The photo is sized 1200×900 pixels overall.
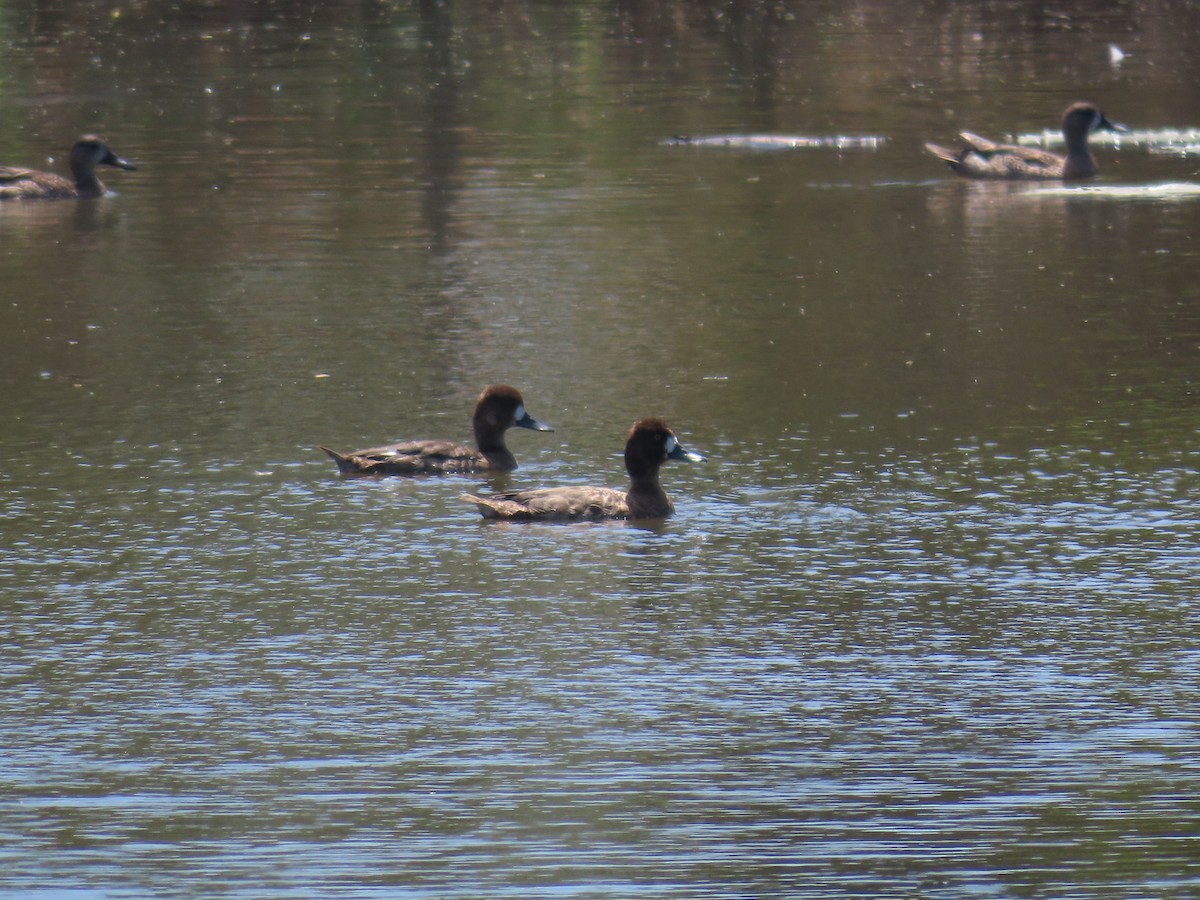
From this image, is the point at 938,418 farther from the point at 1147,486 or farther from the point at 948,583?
the point at 948,583

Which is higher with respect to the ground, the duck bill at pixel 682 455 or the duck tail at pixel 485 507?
the duck bill at pixel 682 455

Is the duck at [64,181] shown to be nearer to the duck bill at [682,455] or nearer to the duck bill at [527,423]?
the duck bill at [527,423]

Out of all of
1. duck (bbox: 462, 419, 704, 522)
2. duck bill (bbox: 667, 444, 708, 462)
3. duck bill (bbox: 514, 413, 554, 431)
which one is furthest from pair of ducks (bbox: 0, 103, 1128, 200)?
duck (bbox: 462, 419, 704, 522)

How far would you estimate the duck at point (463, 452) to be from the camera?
40.0 ft

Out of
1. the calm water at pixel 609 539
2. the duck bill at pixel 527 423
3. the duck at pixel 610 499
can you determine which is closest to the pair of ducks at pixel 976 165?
the calm water at pixel 609 539

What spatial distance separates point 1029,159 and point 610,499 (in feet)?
43.8

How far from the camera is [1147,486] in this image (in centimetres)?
1169

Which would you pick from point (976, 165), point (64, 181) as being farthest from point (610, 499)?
point (64, 181)

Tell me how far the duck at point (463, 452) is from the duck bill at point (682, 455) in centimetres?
110

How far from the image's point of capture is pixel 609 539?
1104 cm

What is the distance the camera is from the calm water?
7.14 meters

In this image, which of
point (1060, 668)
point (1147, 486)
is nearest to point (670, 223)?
point (1147, 486)

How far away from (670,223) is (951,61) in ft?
55.7

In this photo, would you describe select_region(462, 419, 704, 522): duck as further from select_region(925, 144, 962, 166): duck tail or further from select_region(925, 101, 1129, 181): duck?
select_region(925, 144, 962, 166): duck tail
